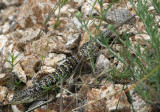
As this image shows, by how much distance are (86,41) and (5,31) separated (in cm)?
235

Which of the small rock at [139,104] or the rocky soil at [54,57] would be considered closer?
the small rock at [139,104]

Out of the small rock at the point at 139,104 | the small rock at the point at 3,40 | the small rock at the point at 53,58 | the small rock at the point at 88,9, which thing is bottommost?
the small rock at the point at 139,104

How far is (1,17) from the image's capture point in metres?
6.59

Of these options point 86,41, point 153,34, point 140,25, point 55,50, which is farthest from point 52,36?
point 153,34

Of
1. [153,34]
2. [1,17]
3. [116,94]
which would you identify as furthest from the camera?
[1,17]

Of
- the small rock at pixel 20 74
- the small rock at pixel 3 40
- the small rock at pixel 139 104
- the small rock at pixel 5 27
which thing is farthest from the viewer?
the small rock at pixel 5 27

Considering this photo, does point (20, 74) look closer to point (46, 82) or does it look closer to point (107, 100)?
point (46, 82)

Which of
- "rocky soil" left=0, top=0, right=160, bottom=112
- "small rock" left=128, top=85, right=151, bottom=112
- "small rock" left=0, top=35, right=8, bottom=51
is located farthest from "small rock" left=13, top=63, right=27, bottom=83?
"small rock" left=128, top=85, right=151, bottom=112

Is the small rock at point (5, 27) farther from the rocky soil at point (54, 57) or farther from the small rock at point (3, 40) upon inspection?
the small rock at point (3, 40)

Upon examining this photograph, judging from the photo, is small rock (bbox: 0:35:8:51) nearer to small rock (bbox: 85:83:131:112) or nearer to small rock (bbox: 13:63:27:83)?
small rock (bbox: 13:63:27:83)

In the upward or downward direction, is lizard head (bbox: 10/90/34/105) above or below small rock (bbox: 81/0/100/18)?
below

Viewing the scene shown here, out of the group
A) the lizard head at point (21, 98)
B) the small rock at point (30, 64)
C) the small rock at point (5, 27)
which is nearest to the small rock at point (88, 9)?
the small rock at point (30, 64)

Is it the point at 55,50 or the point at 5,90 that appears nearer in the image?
the point at 5,90

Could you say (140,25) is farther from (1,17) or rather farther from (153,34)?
(1,17)
